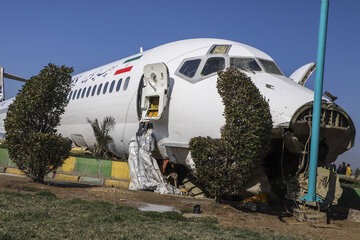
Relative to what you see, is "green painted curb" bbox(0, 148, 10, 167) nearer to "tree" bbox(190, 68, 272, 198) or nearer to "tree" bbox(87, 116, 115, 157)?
"tree" bbox(87, 116, 115, 157)

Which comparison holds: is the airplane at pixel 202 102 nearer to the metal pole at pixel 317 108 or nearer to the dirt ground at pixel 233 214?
the metal pole at pixel 317 108

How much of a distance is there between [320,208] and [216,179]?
2.88 meters

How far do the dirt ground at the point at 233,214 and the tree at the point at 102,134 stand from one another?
3755 mm

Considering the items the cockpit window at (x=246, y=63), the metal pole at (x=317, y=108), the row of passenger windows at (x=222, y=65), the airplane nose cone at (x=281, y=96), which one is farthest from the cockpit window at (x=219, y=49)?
the metal pole at (x=317, y=108)

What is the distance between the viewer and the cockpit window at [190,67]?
1307cm

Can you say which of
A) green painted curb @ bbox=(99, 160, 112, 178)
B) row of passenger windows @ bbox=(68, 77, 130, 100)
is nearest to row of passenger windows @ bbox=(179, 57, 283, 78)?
row of passenger windows @ bbox=(68, 77, 130, 100)

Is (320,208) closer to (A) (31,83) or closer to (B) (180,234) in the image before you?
(B) (180,234)

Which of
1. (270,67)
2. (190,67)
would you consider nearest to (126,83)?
(190,67)

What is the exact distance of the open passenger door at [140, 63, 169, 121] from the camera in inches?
514

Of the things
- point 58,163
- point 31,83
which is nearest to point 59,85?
point 31,83

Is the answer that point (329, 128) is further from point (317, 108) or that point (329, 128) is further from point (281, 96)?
point (281, 96)

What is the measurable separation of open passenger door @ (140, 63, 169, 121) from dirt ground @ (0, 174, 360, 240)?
2632mm

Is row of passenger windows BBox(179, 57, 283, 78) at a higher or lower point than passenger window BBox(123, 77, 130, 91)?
higher

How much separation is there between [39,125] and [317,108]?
30.8 ft
